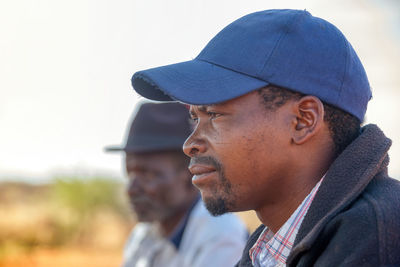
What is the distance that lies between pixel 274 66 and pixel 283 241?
24.1 inches

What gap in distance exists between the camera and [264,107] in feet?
6.99

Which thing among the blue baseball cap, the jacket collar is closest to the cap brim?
the blue baseball cap

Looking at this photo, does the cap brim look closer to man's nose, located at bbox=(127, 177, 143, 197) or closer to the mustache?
the mustache

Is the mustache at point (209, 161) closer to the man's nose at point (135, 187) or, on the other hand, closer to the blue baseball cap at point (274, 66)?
the blue baseball cap at point (274, 66)

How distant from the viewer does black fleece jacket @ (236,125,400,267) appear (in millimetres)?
1726

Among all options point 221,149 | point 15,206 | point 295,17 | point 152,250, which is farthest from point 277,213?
point 15,206

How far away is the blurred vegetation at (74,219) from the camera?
20.7 meters

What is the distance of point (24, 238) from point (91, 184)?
3.43 metres

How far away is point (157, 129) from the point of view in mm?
4887

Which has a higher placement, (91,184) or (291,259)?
(291,259)

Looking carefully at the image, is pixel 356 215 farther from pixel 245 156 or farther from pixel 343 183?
pixel 245 156

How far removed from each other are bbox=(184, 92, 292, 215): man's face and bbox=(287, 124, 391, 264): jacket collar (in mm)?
227

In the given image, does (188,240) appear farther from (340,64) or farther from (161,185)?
(340,64)

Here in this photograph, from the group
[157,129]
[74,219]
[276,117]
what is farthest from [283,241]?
[74,219]
